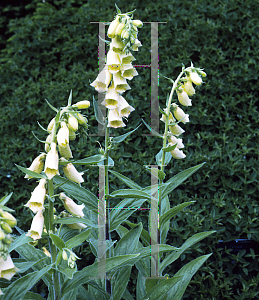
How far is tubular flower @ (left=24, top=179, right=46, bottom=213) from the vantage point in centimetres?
148

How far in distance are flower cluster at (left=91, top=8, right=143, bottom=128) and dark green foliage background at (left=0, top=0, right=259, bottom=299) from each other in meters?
1.01

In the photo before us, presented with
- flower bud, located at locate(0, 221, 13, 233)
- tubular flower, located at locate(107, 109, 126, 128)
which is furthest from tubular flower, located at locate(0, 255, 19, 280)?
tubular flower, located at locate(107, 109, 126, 128)

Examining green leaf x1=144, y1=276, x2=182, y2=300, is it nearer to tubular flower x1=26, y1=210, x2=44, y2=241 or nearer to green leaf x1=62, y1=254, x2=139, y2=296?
green leaf x1=62, y1=254, x2=139, y2=296

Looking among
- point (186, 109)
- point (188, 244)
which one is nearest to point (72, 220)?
point (188, 244)

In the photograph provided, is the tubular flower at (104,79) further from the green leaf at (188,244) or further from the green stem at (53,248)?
the green leaf at (188,244)

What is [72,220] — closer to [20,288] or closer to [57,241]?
[57,241]

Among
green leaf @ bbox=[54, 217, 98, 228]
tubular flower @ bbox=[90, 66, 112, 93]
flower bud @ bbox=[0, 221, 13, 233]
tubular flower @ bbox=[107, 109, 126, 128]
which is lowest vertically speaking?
green leaf @ bbox=[54, 217, 98, 228]

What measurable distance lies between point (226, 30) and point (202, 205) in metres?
1.81

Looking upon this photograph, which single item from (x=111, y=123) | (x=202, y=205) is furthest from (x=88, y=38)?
(x=111, y=123)

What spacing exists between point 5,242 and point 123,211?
2.48 ft

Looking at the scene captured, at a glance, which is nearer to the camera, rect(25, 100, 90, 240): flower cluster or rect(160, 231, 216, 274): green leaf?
rect(25, 100, 90, 240): flower cluster

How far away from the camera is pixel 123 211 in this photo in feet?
6.31

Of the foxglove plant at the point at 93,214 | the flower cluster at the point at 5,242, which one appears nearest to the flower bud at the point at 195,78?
the foxglove plant at the point at 93,214

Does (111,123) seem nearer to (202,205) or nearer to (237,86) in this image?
(202,205)
